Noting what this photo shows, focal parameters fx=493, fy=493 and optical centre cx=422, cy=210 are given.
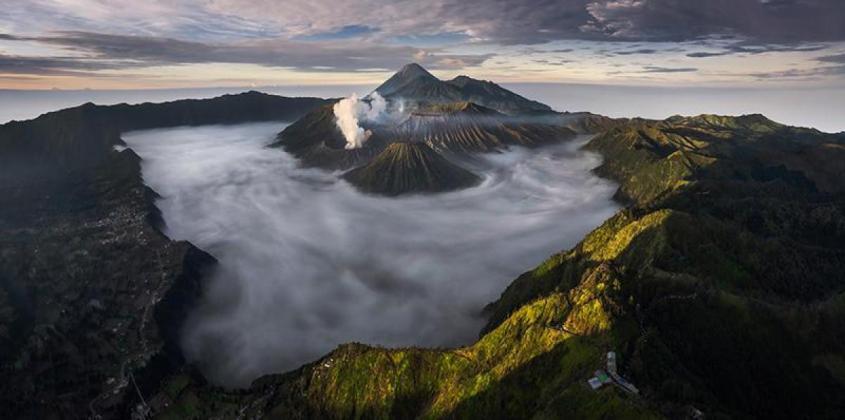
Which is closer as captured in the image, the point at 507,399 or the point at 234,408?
the point at 507,399

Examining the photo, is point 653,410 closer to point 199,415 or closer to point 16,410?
point 199,415

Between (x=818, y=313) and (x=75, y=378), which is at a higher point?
(x=818, y=313)

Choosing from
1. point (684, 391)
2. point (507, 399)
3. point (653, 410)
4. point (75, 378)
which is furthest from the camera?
point (75, 378)

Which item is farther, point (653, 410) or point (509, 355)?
point (509, 355)

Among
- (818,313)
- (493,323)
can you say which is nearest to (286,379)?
(493,323)

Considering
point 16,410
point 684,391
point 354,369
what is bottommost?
point 16,410

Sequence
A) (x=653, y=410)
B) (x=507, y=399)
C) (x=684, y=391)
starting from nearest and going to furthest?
(x=653, y=410) < (x=684, y=391) < (x=507, y=399)

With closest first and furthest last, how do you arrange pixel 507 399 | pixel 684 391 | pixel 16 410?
pixel 684 391
pixel 507 399
pixel 16 410

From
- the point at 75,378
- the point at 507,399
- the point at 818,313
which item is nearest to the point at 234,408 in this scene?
the point at 75,378

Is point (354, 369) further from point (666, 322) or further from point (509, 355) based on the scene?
point (666, 322)
